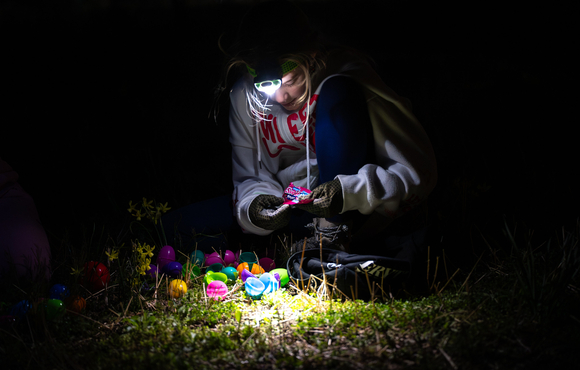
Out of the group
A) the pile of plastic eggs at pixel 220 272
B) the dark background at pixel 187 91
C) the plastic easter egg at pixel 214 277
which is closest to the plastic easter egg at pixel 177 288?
the pile of plastic eggs at pixel 220 272

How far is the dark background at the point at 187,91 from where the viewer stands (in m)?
3.08

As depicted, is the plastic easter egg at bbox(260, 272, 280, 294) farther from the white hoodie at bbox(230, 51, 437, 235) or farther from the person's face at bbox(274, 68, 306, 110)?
the person's face at bbox(274, 68, 306, 110)

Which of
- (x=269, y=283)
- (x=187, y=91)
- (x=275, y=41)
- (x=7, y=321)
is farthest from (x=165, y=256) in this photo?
(x=187, y=91)

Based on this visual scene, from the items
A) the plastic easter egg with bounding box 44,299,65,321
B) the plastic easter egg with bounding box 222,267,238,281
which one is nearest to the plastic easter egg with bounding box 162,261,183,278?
the plastic easter egg with bounding box 222,267,238,281

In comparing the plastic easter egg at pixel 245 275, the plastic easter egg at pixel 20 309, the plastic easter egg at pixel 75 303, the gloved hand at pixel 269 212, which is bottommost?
the plastic easter egg at pixel 245 275

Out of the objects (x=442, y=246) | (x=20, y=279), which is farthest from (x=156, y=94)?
(x=442, y=246)

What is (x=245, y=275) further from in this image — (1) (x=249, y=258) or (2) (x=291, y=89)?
(2) (x=291, y=89)

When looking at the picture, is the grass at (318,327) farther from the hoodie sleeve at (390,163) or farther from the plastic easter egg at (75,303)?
the hoodie sleeve at (390,163)

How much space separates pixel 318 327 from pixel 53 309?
97 centimetres

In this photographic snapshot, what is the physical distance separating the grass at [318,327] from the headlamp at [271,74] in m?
0.86

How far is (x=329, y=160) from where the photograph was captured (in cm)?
190

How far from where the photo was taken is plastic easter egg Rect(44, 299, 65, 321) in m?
1.61

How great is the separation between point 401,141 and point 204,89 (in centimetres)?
202

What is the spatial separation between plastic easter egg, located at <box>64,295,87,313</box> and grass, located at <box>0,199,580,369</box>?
25 millimetres
